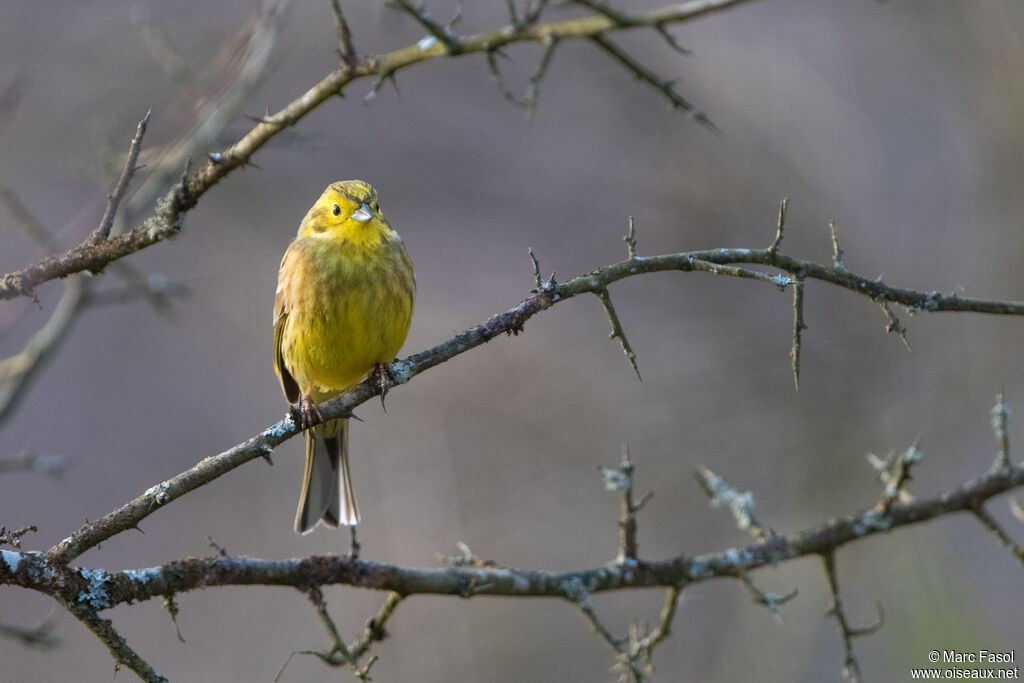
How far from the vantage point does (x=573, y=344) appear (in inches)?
356

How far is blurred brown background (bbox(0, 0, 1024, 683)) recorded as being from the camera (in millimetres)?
8039

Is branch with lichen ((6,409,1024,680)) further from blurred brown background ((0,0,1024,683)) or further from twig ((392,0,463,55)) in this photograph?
blurred brown background ((0,0,1024,683))

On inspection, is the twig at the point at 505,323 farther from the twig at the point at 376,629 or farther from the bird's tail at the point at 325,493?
the bird's tail at the point at 325,493

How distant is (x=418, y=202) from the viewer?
33.5 ft

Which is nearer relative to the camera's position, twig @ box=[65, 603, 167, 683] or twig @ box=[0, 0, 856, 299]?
twig @ box=[0, 0, 856, 299]

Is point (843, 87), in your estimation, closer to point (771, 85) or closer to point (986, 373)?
point (771, 85)

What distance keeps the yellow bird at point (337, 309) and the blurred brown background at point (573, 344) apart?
8.35 feet

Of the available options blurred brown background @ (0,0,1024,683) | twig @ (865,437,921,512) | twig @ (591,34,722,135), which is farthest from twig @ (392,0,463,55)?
blurred brown background @ (0,0,1024,683)

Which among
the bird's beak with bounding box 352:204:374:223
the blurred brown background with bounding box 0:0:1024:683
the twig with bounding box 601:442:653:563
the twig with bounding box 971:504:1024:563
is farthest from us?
the blurred brown background with bounding box 0:0:1024:683

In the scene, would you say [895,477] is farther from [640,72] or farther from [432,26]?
[432,26]

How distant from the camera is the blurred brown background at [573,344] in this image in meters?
8.04

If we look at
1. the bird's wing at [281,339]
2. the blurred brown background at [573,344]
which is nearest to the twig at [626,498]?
the bird's wing at [281,339]

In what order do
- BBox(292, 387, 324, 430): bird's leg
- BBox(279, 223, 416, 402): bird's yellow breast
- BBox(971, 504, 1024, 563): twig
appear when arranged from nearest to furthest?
BBox(971, 504, 1024, 563): twig, BBox(292, 387, 324, 430): bird's leg, BBox(279, 223, 416, 402): bird's yellow breast

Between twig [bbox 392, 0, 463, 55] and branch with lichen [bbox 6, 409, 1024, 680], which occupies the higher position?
twig [bbox 392, 0, 463, 55]
